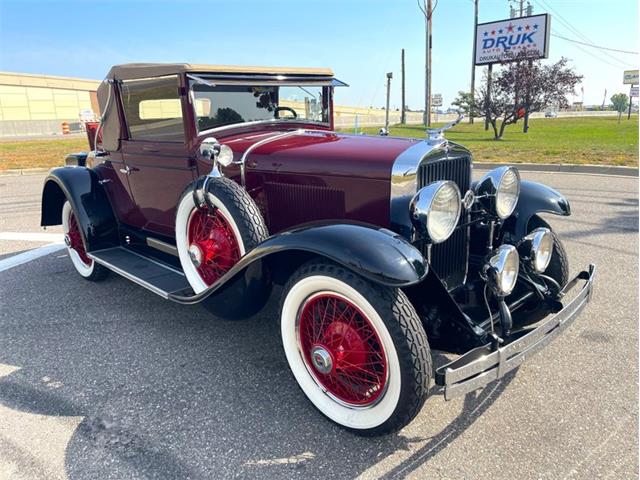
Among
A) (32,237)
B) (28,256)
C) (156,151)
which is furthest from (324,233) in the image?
(32,237)

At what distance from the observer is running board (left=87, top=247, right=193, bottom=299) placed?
316cm

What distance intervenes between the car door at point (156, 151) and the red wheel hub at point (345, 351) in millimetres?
1620

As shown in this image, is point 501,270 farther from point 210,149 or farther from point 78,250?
point 78,250

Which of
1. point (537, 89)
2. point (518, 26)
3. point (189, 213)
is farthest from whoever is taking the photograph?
point (518, 26)

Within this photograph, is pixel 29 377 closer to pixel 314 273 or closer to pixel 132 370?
pixel 132 370

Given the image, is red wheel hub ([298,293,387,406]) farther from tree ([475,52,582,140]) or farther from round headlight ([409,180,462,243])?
tree ([475,52,582,140])

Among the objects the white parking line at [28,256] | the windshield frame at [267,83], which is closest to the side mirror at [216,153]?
the windshield frame at [267,83]

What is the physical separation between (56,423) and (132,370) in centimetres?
53

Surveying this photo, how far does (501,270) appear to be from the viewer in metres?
2.24

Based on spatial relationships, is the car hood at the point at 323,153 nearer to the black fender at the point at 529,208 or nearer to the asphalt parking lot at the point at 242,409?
the black fender at the point at 529,208

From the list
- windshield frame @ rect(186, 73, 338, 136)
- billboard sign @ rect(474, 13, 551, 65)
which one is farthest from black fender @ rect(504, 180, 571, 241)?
billboard sign @ rect(474, 13, 551, 65)

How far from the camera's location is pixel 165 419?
2379 millimetres

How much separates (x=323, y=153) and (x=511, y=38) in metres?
22.8

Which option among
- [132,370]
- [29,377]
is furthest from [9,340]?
[132,370]
